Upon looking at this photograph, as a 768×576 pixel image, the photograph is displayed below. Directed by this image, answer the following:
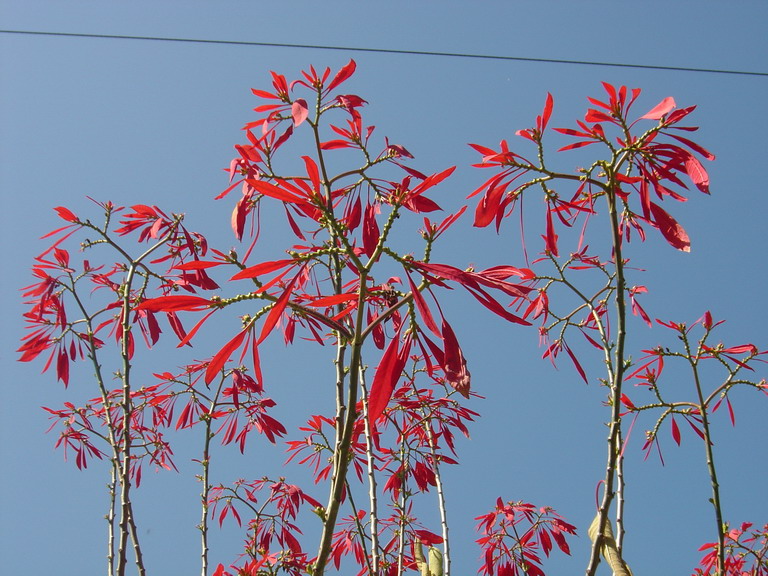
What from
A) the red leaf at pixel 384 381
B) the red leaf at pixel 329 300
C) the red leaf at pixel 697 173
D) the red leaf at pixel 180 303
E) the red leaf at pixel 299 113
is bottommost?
the red leaf at pixel 384 381

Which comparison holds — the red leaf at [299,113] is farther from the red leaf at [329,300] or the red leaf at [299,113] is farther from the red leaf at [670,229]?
the red leaf at [670,229]

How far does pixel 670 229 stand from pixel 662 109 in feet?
0.68

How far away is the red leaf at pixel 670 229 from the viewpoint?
93 centimetres

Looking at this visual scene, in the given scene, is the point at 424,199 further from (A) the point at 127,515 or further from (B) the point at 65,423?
(B) the point at 65,423

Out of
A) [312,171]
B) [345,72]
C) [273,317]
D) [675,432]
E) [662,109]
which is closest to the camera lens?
[273,317]

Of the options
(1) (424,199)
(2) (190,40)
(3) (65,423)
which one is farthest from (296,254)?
(2) (190,40)

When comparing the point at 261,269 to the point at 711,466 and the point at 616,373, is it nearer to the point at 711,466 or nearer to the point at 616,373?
the point at 616,373

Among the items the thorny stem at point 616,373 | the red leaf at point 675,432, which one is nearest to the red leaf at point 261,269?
the thorny stem at point 616,373

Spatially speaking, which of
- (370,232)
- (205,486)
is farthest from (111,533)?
(370,232)

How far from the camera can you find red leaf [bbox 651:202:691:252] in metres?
0.93

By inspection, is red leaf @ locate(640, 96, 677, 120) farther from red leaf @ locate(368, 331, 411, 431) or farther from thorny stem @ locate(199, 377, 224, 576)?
thorny stem @ locate(199, 377, 224, 576)

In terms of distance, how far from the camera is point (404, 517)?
1853 millimetres

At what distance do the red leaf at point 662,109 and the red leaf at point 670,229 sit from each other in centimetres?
15

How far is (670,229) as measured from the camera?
95 cm
